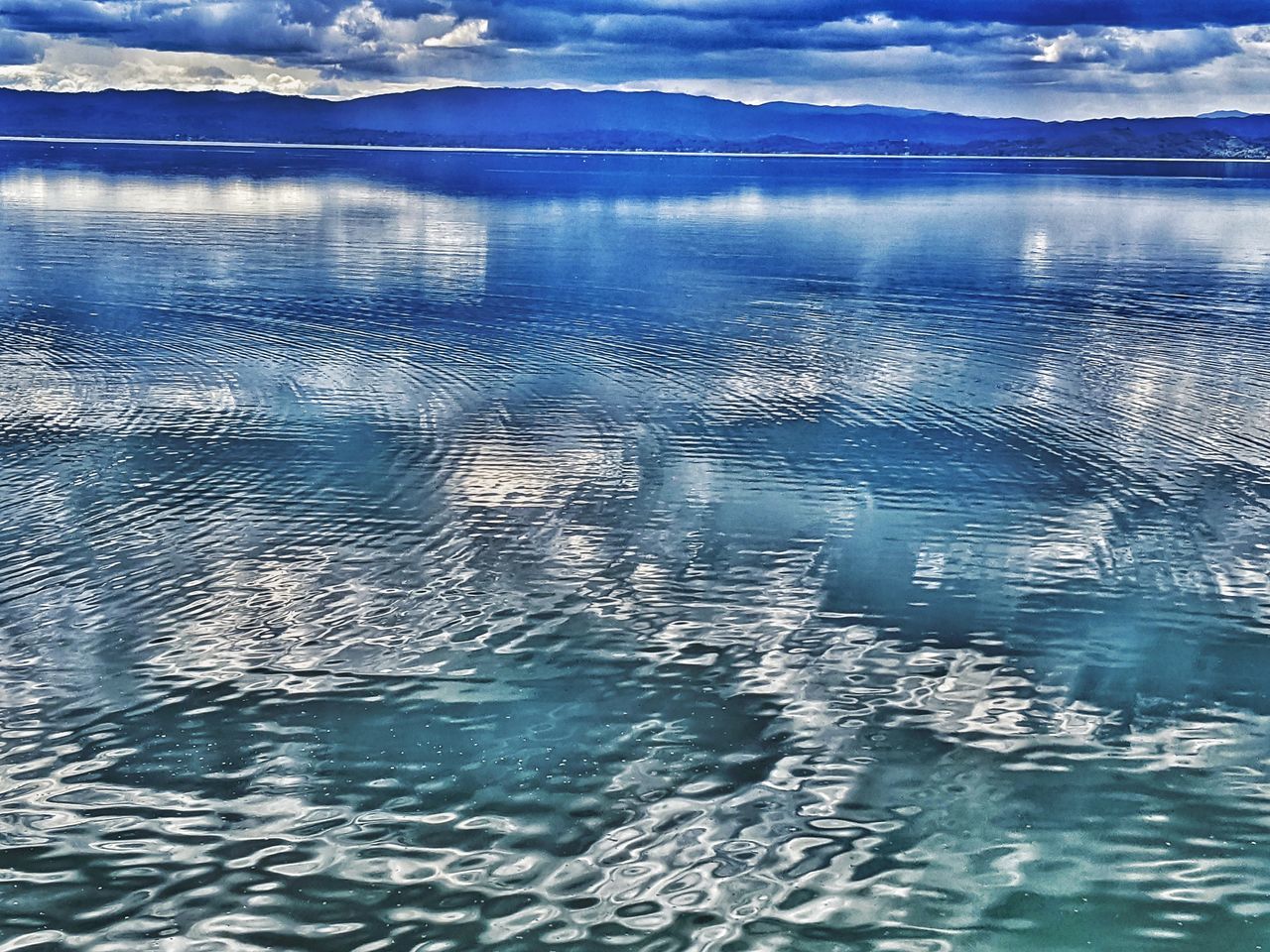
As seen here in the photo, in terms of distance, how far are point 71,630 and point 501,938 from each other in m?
8.73

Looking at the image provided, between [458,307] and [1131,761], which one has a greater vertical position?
[458,307]

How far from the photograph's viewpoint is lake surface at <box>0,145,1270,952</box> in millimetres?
12359

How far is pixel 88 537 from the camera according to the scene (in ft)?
69.2

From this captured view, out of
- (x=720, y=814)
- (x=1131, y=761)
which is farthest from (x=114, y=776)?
(x=1131, y=761)

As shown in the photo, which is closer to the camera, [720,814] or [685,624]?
[720,814]

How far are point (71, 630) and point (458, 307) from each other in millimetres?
29996

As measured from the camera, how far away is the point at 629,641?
1783 centimetres

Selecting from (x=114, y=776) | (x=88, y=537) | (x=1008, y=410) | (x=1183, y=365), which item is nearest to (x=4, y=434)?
(x=88, y=537)

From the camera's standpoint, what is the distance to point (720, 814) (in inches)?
535

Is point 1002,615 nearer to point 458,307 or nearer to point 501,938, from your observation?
point 501,938

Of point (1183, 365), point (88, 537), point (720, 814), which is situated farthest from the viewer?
point (1183, 365)

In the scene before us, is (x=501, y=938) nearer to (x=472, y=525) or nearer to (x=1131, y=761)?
(x=1131, y=761)

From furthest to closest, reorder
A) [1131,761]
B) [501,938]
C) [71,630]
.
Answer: [71,630] < [1131,761] < [501,938]

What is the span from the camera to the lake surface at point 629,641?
Answer: 1236 cm
